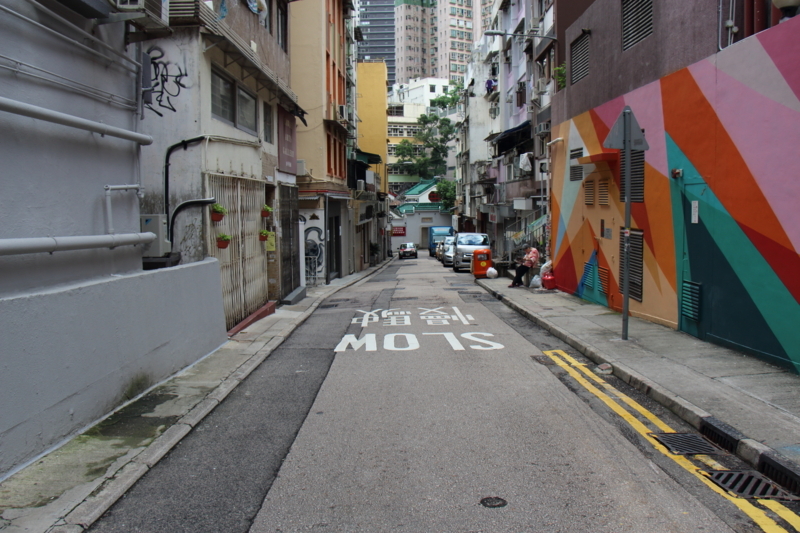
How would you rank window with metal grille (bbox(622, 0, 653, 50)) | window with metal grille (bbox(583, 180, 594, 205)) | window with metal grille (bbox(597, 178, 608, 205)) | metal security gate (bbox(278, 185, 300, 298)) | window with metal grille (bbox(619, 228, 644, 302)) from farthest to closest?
metal security gate (bbox(278, 185, 300, 298)) → window with metal grille (bbox(583, 180, 594, 205)) → window with metal grille (bbox(597, 178, 608, 205)) → window with metal grille (bbox(619, 228, 644, 302)) → window with metal grille (bbox(622, 0, 653, 50))

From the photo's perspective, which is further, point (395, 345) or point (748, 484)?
point (395, 345)

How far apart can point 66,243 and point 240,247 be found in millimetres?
7105

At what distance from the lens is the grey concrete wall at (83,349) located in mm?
5098

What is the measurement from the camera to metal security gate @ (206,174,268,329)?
466 inches

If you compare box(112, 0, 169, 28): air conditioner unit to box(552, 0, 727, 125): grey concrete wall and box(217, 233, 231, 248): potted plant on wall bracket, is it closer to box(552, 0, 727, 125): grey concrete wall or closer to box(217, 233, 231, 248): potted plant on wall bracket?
box(217, 233, 231, 248): potted plant on wall bracket

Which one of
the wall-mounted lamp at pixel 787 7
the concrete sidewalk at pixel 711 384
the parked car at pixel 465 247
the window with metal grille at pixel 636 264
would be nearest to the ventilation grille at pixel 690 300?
the concrete sidewalk at pixel 711 384

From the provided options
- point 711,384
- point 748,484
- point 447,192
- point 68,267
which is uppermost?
point 447,192

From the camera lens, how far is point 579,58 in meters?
16.2

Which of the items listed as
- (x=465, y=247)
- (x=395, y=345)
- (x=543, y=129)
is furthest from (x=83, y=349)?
(x=465, y=247)

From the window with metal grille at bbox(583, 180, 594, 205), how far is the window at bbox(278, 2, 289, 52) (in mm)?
9106

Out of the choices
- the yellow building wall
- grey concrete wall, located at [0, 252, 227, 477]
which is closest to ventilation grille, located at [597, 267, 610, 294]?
Result: grey concrete wall, located at [0, 252, 227, 477]

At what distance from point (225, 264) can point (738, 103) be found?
894 centimetres

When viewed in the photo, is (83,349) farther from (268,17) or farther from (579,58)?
(579,58)

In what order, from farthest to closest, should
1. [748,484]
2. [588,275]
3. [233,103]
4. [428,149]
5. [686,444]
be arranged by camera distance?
[428,149], [588,275], [233,103], [686,444], [748,484]
